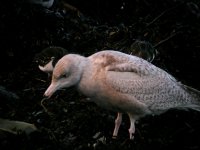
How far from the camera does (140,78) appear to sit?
21.3 feet

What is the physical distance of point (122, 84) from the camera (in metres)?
6.36

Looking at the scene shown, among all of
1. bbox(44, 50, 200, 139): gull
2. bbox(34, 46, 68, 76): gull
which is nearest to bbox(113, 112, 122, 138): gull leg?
bbox(44, 50, 200, 139): gull

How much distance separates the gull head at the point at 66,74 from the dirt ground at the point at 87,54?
1.40 ft

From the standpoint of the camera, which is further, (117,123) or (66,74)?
A: (117,123)

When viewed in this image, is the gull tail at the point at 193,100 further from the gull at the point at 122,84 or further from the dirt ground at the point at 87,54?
the dirt ground at the point at 87,54

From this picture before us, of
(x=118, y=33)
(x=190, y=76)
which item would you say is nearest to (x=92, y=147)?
(x=190, y=76)

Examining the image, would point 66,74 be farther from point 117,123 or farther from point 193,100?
point 193,100

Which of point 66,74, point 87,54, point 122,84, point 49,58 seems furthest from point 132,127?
point 87,54

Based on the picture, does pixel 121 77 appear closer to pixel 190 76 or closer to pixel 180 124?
pixel 180 124

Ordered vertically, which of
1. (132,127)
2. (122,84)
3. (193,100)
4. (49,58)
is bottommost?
(132,127)

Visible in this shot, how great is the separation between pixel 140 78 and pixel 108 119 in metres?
0.69

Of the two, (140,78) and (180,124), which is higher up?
(140,78)

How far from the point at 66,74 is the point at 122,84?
0.53 m

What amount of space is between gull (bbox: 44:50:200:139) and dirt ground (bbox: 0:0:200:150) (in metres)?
0.21
